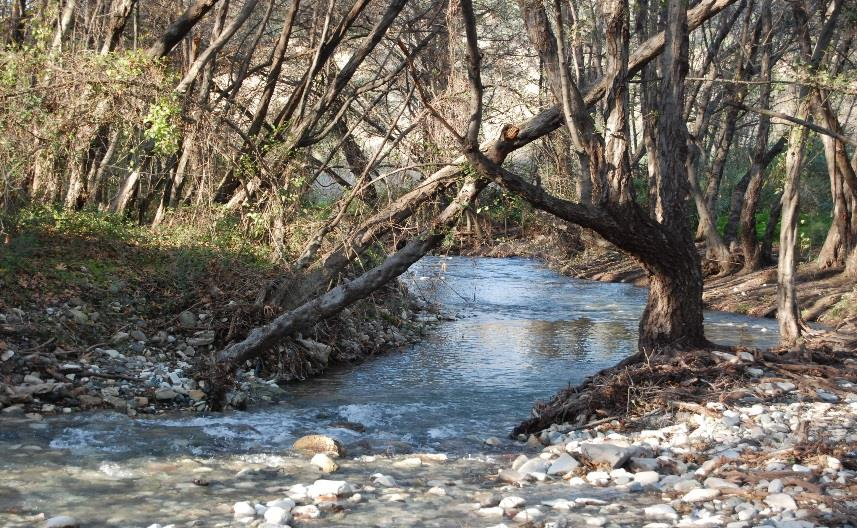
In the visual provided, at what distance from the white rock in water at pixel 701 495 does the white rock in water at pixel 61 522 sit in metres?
3.62

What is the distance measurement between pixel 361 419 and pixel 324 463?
2097 millimetres

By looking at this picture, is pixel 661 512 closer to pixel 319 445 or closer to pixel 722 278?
pixel 319 445

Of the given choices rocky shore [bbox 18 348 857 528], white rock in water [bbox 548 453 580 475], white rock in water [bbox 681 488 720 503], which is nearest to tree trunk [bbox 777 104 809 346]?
rocky shore [bbox 18 348 857 528]

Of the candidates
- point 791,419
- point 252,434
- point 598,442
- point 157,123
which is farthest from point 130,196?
point 791,419

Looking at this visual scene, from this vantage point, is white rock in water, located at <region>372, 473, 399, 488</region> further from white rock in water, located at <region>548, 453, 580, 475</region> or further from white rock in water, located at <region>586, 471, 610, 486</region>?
white rock in water, located at <region>586, 471, 610, 486</region>

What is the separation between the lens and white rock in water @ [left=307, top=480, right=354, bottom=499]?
5.84 meters

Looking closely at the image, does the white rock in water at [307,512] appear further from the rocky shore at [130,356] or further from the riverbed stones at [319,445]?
the rocky shore at [130,356]

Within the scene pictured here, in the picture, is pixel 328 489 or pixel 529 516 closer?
pixel 529 516

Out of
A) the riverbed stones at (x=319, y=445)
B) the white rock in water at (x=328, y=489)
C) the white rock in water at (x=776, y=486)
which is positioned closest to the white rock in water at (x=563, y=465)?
the white rock in water at (x=776, y=486)

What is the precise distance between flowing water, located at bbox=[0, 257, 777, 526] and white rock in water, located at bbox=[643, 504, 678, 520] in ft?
6.49

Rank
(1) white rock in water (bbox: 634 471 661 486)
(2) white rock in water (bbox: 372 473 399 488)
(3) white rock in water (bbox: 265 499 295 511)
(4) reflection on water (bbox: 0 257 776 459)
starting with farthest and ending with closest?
1. (4) reflection on water (bbox: 0 257 776 459)
2. (2) white rock in water (bbox: 372 473 399 488)
3. (1) white rock in water (bbox: 634 471 661 486)
4. (3) white rock in water (bbox: 265 499 295 511)

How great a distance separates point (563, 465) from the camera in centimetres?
645

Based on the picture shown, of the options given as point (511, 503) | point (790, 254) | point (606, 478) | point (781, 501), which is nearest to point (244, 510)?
point (511, 503)

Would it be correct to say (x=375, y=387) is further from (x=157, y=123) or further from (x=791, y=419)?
(x=791, y=419)
